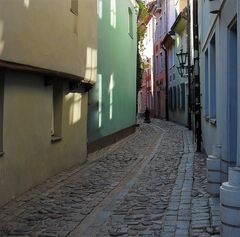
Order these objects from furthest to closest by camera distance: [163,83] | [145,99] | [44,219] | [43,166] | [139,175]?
1. [145,99]
2. [163,83]
3. [139,175]
4. [43,166]
5. [44,219]

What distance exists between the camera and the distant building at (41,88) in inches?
302

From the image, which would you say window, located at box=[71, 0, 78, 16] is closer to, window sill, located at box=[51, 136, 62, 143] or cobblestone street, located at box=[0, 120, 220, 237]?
window sill, located at box=[51, 136, 62, 143]

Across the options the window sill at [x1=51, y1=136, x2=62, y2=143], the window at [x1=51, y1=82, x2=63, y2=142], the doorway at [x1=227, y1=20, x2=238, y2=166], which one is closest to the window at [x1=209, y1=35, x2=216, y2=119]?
the window at [x1=51, y1=82, x2=63, y2=142]

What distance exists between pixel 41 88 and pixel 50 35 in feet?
3.08

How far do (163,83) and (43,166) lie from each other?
33488mm

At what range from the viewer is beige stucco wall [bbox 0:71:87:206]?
781 centimetres

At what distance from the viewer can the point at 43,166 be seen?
31.8ft

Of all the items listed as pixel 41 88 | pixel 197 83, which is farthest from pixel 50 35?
pixel 197 83

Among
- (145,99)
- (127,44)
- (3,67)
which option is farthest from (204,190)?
(145,99)

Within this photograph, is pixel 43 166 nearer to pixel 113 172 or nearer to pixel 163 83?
pixel 113 172

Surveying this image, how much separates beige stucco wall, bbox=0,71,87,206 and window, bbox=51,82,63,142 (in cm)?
20

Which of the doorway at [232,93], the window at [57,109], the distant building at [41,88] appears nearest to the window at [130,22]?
the distant building at [41,88]

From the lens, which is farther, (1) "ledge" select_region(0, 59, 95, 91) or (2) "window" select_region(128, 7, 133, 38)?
(2) "window" select_region(128, 7, 133, 38)

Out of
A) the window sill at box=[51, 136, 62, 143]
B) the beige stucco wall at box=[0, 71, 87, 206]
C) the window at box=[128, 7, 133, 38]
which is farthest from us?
the window at box=[128, 7, 133, 38]
